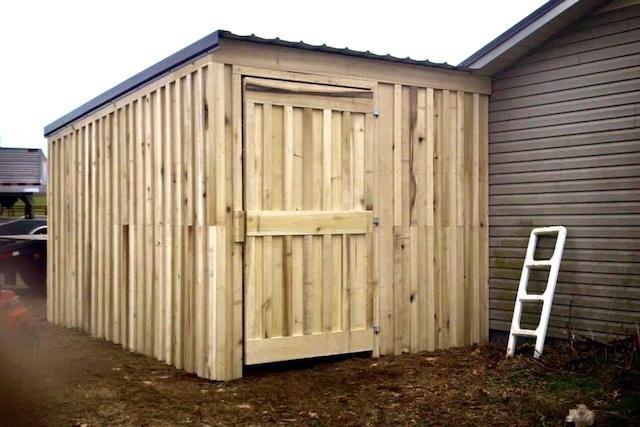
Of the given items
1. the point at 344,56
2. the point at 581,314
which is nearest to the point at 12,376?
the point at 344,56

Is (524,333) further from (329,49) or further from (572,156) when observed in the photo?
(329,49)

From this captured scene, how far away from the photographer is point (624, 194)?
7520 millimetres

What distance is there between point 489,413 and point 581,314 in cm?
250

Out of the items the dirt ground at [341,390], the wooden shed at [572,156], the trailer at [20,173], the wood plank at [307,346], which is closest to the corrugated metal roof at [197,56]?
the wooden shed at [572,156]

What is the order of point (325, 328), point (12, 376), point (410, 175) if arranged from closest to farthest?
1. point (12, 376)
2. point (325, 328)
3. point (410, 175)

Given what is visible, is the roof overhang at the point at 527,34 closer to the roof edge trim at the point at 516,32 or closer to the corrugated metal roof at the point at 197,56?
the roof edge trim at the point at 516,32

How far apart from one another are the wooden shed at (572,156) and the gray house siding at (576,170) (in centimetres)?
1

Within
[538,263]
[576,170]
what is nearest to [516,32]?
[576,170]

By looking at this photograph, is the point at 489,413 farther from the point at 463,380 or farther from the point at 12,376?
the point at 12,376

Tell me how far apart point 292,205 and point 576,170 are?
3.06 metres

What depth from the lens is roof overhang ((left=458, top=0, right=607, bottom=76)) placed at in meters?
7.71

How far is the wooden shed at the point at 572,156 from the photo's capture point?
752 centimetres

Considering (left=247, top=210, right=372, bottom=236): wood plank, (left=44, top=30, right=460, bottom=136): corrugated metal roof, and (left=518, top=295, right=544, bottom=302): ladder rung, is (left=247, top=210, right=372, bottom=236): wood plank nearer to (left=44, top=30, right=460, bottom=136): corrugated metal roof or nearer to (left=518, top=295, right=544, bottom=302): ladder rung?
Result: (left=44, top=30, right=460, bottom=136): corrugated metal roof

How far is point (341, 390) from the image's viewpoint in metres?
6.61
